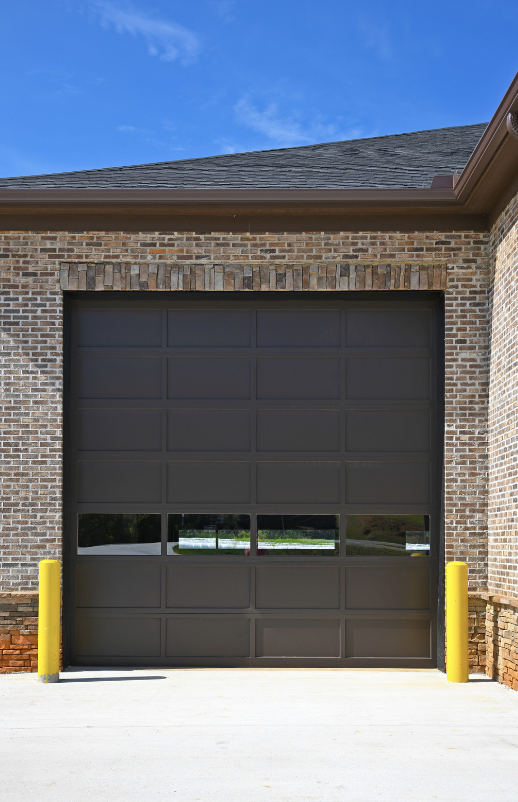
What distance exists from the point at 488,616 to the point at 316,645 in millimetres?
1804

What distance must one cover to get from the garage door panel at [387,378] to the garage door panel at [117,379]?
2145 millimetres

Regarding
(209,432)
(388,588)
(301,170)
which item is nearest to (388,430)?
(388,588)

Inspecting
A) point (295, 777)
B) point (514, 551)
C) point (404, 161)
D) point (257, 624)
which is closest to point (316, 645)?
point (257, 624)

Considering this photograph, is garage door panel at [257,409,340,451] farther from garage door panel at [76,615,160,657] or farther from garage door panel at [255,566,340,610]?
garage door panel at [76,615,160,657]

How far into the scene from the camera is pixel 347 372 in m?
8.21

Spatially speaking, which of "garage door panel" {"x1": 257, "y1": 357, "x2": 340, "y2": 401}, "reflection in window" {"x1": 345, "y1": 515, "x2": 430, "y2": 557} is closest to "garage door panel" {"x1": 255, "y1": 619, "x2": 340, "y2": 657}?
"reflection in window" {"x1": 345, "y1": 515, "x2": 430, "y2": 557}

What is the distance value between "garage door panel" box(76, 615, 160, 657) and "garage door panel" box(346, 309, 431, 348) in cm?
378

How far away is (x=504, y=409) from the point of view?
24.3 feet

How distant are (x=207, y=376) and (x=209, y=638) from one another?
111 inches

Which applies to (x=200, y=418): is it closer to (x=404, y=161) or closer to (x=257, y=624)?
(x=257, y=624)

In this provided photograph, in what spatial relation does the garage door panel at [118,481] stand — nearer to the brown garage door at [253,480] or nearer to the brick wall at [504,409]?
the brown garage door at [253,480]

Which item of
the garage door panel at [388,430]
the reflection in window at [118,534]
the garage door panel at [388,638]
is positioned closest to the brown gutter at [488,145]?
the garage door panel at [388,430]

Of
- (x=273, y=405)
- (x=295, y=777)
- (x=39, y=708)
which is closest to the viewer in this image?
(x=295, y=777)

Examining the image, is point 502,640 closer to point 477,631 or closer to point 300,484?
point 477,631
